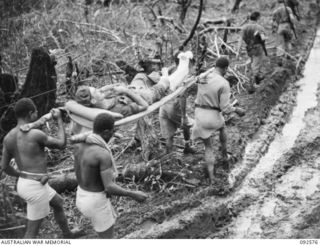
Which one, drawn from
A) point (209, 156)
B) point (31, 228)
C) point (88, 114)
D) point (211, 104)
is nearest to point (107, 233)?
point (31, 228)

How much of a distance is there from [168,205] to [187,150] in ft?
3.79

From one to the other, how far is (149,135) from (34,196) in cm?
198

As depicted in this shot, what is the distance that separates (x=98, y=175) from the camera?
13.3ft

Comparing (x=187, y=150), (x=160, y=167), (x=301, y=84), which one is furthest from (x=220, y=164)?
(x=301, y=84)

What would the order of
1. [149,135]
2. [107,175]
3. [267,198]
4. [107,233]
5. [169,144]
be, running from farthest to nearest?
[169,144] → [149,135] → [267,198] → [107,233] → [107,175]

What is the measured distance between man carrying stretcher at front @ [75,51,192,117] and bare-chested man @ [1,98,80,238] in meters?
0.37

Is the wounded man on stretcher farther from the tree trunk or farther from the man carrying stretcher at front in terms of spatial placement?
the tree trunk

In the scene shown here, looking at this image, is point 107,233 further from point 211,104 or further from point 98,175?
point 211,104

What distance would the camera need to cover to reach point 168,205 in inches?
209

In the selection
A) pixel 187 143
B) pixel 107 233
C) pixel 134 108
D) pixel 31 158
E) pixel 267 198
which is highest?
pixel 134 108

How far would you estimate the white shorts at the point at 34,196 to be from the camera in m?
4.27

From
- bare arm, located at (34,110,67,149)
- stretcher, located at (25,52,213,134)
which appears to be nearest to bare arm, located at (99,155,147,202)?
bare arm, located at (34,110,67,149)

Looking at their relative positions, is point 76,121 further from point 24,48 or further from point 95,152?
point 24,48

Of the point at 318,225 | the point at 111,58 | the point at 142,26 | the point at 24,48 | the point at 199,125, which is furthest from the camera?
the point at 142,26
